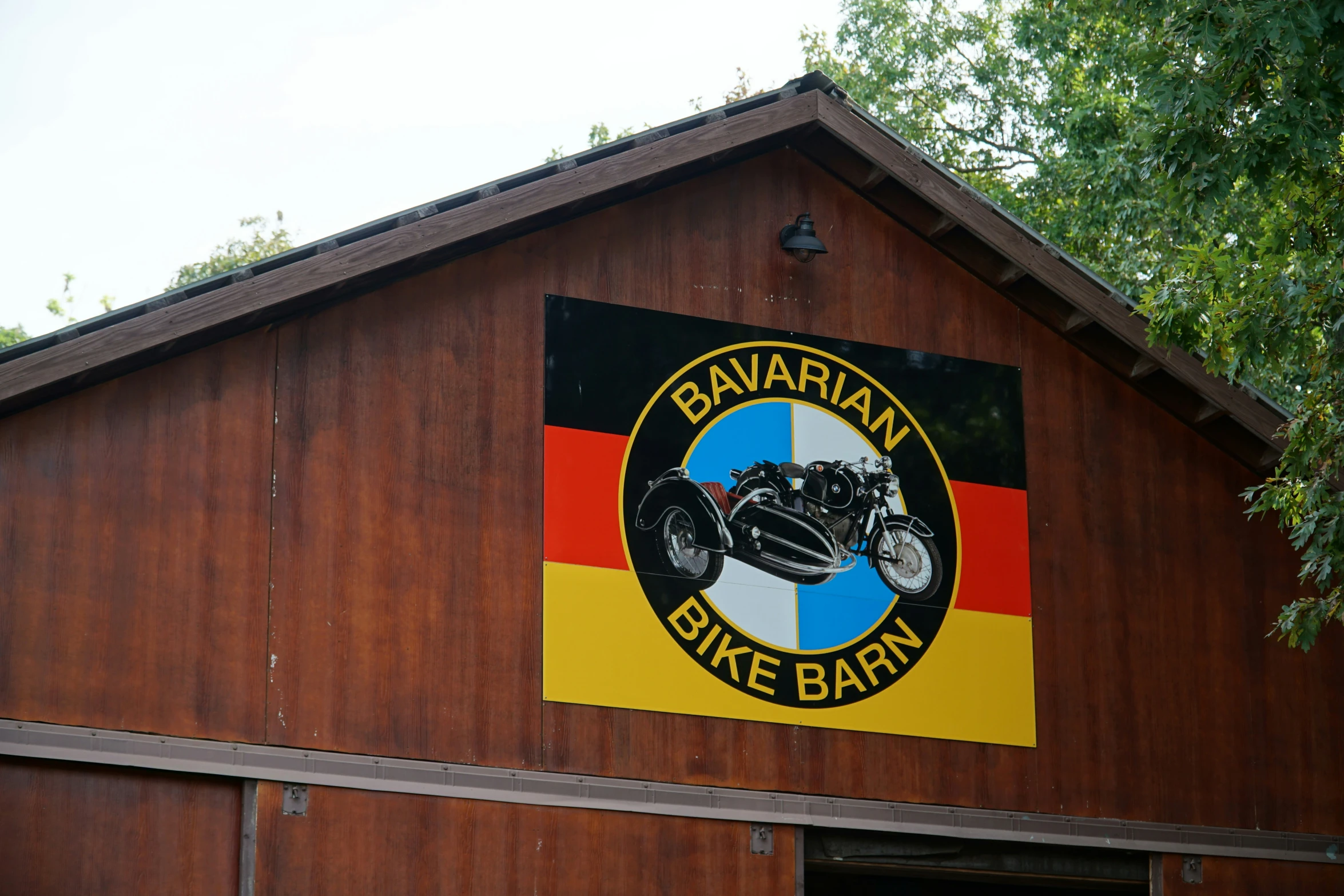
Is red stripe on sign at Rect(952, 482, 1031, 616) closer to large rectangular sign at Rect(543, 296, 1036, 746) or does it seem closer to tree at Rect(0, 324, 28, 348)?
large rectangular sign at Rect(543, 296, 1036, 746)

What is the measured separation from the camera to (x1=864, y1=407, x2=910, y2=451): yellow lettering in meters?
13.2

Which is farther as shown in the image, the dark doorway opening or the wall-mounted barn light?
the wall-mounted barn light

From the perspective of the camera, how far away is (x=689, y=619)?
1212cm

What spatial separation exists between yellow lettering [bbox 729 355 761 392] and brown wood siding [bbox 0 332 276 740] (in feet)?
12.0

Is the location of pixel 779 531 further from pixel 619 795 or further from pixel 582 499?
pixel 619 795

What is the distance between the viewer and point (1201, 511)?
14.3 m

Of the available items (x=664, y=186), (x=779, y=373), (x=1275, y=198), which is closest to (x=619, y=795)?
(x=779, y=373)

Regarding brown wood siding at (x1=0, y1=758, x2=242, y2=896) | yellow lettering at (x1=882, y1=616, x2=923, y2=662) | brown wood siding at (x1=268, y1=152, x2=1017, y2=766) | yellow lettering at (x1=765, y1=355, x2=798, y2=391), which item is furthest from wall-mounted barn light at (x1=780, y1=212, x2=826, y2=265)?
brown wood siding at (x1=0, y1=758, x2=242, y2=896)

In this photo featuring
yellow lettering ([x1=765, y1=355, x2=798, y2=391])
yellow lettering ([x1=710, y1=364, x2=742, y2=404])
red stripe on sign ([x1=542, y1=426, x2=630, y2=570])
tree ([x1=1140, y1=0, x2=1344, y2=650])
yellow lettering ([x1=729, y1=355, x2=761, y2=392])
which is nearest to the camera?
tree ([x1=1140, y1=0, x2=1344, y2=650])

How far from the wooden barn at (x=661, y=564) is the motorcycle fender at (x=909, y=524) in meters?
0.04

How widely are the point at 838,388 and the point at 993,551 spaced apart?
185cm

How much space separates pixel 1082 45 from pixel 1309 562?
14.2m

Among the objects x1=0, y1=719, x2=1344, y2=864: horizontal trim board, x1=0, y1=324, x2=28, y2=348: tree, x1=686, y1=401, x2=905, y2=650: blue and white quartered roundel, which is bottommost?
x1=0, y1=719, x2=1344, y2=864: horizontal trim board

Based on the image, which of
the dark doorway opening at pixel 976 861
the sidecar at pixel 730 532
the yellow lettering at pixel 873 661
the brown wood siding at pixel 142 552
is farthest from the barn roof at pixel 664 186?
the dark doorway opening at pixel 976 861
